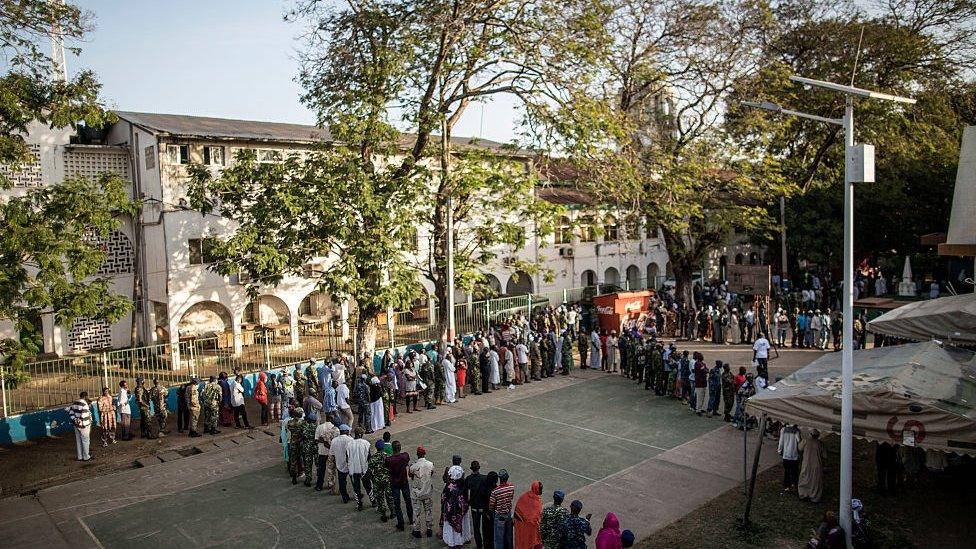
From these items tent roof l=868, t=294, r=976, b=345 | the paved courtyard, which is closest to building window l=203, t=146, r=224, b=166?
the paved courtyard

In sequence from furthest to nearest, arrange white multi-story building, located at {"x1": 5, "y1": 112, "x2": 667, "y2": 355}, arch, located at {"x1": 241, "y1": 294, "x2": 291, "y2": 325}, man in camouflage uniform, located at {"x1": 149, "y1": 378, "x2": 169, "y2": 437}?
arch, located at {"x1": 241, "y1": 294, "x2": 291, "y2": 325}
white multi-story building, located at {"x1": 5, "y1": 112, "x2": 667, "y2": 355}
man in camouflage uniform, located at {"x1": 149, "y1": 378, "x2": 169, "y2": 437}

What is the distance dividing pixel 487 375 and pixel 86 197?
11.1 meters

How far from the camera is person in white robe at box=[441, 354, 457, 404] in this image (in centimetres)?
1870

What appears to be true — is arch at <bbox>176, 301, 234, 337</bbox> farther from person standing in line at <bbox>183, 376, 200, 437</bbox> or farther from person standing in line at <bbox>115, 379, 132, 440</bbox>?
person standing in line at <bbox>183, 376, 200, 437</bbox>

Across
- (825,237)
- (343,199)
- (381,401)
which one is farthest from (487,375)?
(825,237)

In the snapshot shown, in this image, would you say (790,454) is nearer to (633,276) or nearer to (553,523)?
(553,523)

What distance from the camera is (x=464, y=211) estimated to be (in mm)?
21312

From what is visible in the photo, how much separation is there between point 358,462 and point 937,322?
12675mm

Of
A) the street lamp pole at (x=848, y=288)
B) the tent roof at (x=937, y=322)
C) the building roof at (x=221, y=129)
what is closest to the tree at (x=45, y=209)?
the building roof at (x=221, y=129)

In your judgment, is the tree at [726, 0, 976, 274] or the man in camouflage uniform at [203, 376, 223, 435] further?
the tree at [726, 0, 976, 274]

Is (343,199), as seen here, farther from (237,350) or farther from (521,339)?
(237,350)

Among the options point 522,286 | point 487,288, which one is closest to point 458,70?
point 487,288

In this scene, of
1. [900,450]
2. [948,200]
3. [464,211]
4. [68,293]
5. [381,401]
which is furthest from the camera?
[948,200]

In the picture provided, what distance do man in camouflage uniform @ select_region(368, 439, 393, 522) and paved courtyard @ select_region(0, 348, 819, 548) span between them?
32 centimetres
